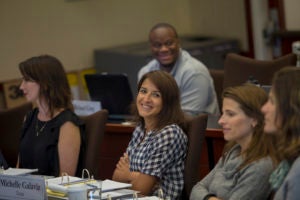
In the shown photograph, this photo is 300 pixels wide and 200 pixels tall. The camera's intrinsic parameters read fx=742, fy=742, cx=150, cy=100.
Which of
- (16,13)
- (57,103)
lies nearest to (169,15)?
(16,13)

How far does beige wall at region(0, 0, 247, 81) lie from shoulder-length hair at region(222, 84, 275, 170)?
3649 mm

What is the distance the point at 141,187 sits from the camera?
11.1 ft

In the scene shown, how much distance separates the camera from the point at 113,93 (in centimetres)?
462

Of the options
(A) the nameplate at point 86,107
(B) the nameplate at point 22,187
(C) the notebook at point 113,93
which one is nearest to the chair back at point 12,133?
(A) the nameplate at point 86,107

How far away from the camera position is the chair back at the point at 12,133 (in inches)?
177

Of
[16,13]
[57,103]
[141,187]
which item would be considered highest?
[16,13]

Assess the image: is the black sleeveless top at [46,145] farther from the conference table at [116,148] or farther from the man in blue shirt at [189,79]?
the man in blue shirt at [189,79]

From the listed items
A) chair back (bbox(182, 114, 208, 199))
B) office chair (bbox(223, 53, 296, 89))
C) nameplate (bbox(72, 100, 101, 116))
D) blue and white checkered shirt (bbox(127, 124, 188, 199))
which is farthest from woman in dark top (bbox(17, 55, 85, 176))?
office chair (bbox(223, 53, 296, 89))

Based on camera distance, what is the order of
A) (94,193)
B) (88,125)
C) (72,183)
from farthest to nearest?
(88,125) < (72,183) < (94,193)

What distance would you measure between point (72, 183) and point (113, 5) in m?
4.04

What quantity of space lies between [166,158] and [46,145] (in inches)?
29.3

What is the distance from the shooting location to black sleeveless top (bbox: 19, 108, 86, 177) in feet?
12.6

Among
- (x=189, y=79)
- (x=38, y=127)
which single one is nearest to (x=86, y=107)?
(x=38, y=127)

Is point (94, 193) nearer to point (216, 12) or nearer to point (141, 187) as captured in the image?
point (141, 187)
